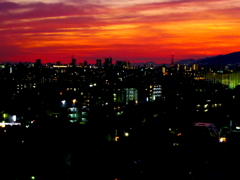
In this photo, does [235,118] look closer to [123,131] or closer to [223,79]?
[123,131]

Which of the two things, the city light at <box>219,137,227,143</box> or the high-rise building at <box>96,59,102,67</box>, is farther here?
the high-rise building at <box>96,59,102,67</box>

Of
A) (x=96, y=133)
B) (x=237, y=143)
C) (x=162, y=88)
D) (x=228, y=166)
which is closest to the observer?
(x=228, y=166)

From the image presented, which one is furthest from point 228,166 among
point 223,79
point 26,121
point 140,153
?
point 223,79

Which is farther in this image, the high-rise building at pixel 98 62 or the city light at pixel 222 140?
the high-rise building at pixel 98 62

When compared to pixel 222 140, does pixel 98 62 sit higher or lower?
higher

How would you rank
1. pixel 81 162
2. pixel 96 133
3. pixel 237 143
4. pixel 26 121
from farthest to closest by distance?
pixel 26 121
pixel 96 133
pixel 237 143
pixel 81 162

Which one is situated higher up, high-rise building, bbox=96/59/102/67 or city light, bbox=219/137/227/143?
high-rise building, bbox=96/59/102/67

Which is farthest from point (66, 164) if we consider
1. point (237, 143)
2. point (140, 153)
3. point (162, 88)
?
point (162, 88)

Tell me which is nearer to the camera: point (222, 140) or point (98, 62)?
point (222, 140)

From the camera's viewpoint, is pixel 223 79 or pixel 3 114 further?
pixel 223 79

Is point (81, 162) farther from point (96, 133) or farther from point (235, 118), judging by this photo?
point (235, 118)

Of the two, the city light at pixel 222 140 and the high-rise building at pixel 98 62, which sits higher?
the high-rise building at pixel 98 62
